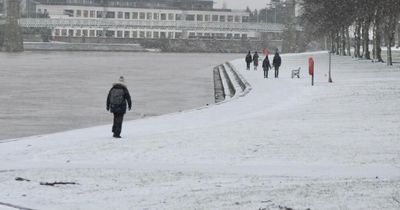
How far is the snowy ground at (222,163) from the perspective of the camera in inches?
400

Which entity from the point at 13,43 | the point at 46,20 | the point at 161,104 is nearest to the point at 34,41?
→ the point at 46,20

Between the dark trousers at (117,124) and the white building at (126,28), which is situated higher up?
the white building at (126,28)

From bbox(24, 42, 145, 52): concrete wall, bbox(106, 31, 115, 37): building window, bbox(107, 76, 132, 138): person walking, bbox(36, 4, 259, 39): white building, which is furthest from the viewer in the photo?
bbox(106, 31, 115, 37): building window

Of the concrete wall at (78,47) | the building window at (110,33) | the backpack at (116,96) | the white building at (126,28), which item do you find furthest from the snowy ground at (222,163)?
the building window at (110,33)

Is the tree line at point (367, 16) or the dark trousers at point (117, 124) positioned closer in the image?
the dark trousers at point (117, 124)

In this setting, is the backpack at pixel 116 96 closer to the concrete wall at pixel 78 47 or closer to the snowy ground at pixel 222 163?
the snowy ground at pixel 222 163

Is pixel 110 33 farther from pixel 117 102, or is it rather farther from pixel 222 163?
pixel 222 163

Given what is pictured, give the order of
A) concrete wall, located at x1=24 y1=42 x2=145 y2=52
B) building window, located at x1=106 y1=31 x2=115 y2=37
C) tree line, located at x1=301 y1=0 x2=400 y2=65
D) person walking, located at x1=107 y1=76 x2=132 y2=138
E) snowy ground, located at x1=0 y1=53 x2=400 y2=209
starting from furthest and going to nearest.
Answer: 1. building window, located at x1=106 y1=31 x2=115 y2=37
2. concrete wall, located at x1=24 y1=42 x2=145 y2=52
3. tree line, located at x1=301 y1=0 x2=400 y2=65
4. person walking, located at x1=107 y1=76 x2=132 y2=138
5. snowy ground, located at x1=0 y1=53 x2=400 y2=209

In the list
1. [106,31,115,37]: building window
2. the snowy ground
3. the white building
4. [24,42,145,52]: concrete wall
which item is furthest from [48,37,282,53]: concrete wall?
the snowy ground

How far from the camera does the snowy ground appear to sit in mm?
10164

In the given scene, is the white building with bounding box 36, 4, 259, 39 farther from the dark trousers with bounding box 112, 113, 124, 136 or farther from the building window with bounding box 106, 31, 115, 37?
the dark trousers with bounding box 112, 113, 124, 136

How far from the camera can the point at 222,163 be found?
13.1 metres

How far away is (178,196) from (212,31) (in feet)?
605

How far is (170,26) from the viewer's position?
A: 188500mm
